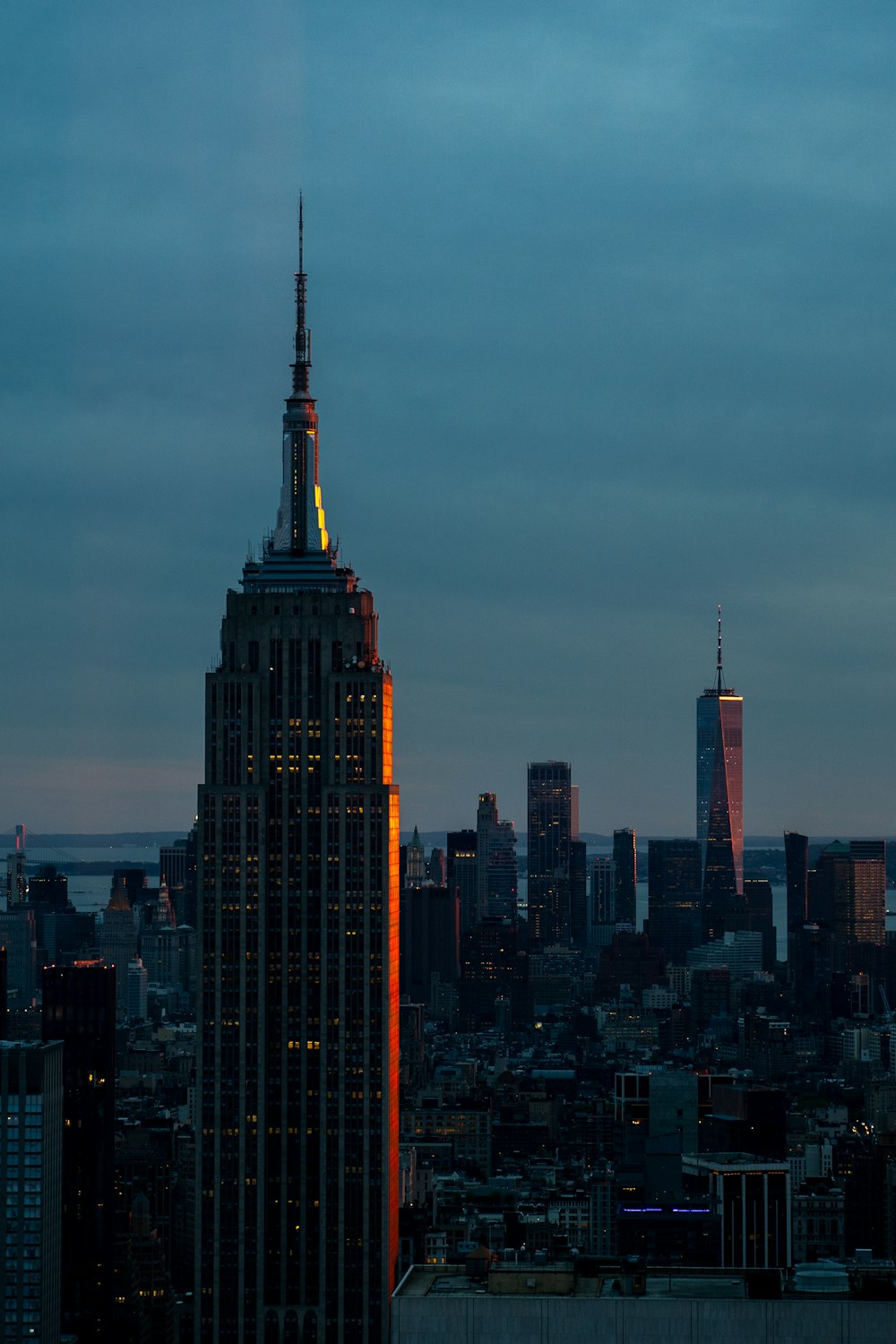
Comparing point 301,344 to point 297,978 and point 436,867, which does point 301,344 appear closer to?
point 297,978

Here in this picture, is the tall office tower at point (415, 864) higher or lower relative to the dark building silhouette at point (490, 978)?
higher

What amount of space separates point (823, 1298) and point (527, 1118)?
100 meters

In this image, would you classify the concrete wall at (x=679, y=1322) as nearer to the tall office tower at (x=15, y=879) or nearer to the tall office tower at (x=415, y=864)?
the tall office tower at (x=15, y=879)

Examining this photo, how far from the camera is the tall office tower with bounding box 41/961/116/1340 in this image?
6888cm

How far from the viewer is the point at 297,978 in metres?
61.8

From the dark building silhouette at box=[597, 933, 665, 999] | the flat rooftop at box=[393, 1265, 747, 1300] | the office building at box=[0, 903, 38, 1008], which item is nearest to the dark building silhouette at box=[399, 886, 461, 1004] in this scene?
the dark building silhouette at box=[597, 933, 665, 999]

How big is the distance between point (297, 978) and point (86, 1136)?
18.0 m

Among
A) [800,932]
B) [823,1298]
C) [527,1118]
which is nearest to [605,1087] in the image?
[527,1118]

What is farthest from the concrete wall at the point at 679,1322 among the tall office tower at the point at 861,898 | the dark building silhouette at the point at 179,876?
the tall office tower at the point at 861,898

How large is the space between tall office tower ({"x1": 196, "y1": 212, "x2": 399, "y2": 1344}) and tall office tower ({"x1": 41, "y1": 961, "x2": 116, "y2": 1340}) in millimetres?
8532

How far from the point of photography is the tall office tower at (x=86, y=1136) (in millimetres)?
68875

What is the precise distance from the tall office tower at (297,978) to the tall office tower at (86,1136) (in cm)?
853

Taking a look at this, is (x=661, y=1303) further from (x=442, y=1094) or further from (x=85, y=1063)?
(x=442, y=1094)

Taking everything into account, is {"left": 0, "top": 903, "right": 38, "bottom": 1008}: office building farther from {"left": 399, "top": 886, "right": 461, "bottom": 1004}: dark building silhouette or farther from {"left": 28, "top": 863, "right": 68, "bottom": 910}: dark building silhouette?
{"left": 399, "top": 886, "right": 461, "bottom": 1004}: dark building silhouette
